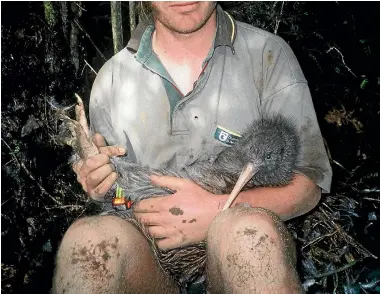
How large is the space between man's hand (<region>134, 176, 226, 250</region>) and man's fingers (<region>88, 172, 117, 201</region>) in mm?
165

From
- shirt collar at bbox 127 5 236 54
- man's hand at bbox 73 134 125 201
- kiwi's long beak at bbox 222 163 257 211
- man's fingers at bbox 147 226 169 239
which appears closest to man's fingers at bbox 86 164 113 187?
man's hand at bbox 73 134 125 201

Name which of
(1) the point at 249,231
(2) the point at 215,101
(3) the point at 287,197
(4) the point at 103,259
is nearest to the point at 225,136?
(2) the point at 215,101

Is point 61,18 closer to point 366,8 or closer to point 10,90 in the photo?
point 10,90

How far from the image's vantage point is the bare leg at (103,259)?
1738 mm

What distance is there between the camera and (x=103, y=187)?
6.86 ft

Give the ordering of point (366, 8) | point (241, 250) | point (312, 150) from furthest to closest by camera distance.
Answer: point (366, 8), point (312, 150), point (241, 250)

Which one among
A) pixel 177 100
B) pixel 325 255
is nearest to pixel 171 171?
pixel 177 100

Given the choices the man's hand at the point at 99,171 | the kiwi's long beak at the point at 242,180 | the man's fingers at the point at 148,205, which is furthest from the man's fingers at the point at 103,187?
the kiwi's long beak at the point at 242,180

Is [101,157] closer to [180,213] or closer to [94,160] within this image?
[94,160]

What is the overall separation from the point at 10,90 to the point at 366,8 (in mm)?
2892

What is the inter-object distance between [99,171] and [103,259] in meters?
0.41

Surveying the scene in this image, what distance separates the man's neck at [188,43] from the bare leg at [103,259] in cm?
86

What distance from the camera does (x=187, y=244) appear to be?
6.78 ft

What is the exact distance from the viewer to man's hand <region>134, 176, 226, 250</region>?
2.00 metres
